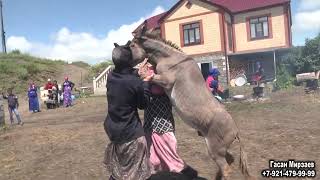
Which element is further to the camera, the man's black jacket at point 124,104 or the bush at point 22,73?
the bush at point 22,73

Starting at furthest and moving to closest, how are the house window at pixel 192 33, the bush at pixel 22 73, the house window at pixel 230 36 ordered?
the bush at pixel 22 73, the house window at pixel 230 36, the house window at pixel 192 33

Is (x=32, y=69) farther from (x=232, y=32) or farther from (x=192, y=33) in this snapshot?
(x=232, y=32)

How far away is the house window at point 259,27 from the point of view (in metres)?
31.8

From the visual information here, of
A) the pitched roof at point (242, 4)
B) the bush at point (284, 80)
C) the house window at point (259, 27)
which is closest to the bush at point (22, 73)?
the pitched roof at point (242, 4)

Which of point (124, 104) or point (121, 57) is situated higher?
point (121, 57)

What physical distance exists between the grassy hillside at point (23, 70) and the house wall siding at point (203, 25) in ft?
36.5

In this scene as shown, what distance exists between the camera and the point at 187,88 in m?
5.79

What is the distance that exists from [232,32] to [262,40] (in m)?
2.38

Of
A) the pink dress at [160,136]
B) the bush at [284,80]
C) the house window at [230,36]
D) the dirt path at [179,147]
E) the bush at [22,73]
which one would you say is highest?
the house window at [230,36]

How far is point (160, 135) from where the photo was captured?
19.7 ft

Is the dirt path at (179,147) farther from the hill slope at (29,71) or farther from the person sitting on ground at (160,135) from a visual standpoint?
the hill slope at (29,71)

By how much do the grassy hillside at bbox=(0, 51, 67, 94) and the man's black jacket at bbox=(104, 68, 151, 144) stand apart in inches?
1128

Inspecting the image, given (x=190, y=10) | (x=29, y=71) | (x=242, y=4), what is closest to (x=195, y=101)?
(x=190, y=10)

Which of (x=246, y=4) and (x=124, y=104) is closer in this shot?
(x=124, y=104)
